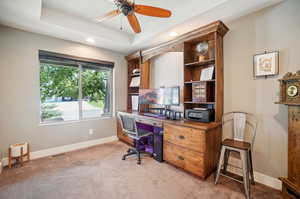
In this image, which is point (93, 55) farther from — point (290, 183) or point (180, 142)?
point (290, 183)

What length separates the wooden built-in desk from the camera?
1928 mm

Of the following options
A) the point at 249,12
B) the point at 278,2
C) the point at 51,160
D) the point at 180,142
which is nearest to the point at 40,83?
the point at 51,160

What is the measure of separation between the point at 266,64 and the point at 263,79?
Result: 20 cm

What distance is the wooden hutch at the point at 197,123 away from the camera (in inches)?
77.2

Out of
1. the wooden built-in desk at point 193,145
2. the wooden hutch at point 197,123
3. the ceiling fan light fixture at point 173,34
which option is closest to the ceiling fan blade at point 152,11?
the wooden hutch at point 197,123

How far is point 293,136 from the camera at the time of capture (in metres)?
1.52

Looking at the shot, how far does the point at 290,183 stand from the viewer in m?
1.53

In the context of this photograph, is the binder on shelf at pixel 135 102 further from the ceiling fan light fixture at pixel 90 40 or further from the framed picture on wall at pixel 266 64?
the framed picture on wall at pixel 266 64

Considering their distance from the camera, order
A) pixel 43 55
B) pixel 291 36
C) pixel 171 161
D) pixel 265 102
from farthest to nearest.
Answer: pixel 43 55 → pixel 171 161 → pixel 265 102 → pixel 291 36

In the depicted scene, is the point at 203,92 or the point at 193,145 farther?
the point at 203,92

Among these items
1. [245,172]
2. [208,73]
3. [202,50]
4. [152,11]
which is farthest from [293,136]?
[152,11]

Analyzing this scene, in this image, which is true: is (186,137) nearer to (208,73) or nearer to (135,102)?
(208,73)

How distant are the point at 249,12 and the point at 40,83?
3.78 meters

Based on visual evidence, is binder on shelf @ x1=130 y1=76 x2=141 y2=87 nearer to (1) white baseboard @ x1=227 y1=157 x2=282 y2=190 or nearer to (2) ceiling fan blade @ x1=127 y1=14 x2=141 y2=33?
(2) ceiling fan blade @ x1=127 y1=14 x2=141 y2=33
